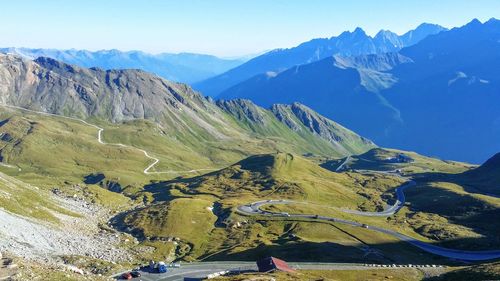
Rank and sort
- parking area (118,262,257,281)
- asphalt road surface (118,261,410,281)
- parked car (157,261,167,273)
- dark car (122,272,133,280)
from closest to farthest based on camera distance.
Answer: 1. dark car (122,272,133,280)
2. parking area (118,262,257,281)
3. asphalt road surface (118,261,410,281)
4. parked car (157,261,167,273)

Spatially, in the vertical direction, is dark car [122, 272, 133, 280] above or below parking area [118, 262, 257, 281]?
above

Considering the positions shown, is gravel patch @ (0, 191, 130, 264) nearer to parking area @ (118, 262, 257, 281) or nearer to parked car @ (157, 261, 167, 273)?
parking area @ (118, 262, 257, 281)

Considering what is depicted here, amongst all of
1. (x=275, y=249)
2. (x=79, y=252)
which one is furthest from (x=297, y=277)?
(x=79, y=252)

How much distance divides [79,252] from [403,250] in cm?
9753

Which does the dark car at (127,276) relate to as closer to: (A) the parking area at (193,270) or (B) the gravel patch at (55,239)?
(A) the parking area at (193,270)

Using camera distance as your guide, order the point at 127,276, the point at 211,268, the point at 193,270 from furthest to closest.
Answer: the point at 211,268 → the point at 193,270 → the point at 127,276

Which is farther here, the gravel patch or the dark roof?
the gravel patch

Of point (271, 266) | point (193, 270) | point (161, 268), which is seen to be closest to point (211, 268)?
point (193, 270)

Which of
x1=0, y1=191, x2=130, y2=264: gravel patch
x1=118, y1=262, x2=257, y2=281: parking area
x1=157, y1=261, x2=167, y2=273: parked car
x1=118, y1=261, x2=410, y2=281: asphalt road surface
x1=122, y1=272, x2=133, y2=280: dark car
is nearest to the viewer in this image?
x1=122, y1=272, x2=133, y2=280: dark car

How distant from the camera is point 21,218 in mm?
138375

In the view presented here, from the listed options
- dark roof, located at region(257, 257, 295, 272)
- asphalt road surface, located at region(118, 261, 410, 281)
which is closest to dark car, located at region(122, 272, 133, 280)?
asphalt road surface, located at region(118, 261, 410, 281)

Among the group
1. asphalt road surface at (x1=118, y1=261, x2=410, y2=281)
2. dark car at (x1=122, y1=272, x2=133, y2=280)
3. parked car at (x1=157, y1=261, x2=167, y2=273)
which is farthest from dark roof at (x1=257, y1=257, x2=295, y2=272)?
dark car at (x1=122, y1=272, x2=133, y2=280)

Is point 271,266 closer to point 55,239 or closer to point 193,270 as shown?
point 193,270

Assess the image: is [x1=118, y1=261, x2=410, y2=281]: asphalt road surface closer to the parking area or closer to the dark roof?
the parking area
